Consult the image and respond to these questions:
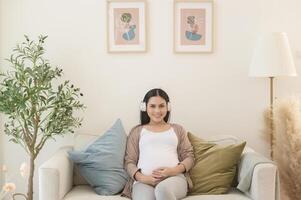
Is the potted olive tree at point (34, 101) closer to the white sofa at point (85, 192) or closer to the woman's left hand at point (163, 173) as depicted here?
the white sofa at point (85, 192)

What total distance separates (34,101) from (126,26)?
0.96 meters

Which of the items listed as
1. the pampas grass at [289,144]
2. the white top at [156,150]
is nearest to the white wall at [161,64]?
the pampas grass at [289,144]

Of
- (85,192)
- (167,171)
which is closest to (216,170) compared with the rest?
(167,171)

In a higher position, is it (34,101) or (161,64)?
(161,64)

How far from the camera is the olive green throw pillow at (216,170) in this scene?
2.90 meters

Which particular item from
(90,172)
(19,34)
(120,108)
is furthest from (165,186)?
(19,34)

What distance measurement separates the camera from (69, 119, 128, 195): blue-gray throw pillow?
2.93 m

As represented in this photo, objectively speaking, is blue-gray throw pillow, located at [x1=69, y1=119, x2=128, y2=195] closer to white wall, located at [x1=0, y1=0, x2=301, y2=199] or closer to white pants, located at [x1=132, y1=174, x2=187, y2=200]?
white pants, located at [x1=132, y1=174, x2=187, y2=200]

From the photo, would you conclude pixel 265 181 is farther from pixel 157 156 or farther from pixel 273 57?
pixel 273 57

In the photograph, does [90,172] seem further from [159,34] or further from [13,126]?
[159,34]

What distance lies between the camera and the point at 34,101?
10.4ft

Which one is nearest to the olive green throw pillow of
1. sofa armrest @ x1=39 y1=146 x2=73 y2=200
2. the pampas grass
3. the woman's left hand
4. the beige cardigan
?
the beige cardigan

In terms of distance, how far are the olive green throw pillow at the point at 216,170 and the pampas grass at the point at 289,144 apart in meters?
0.50

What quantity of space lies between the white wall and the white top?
1.44 feet
